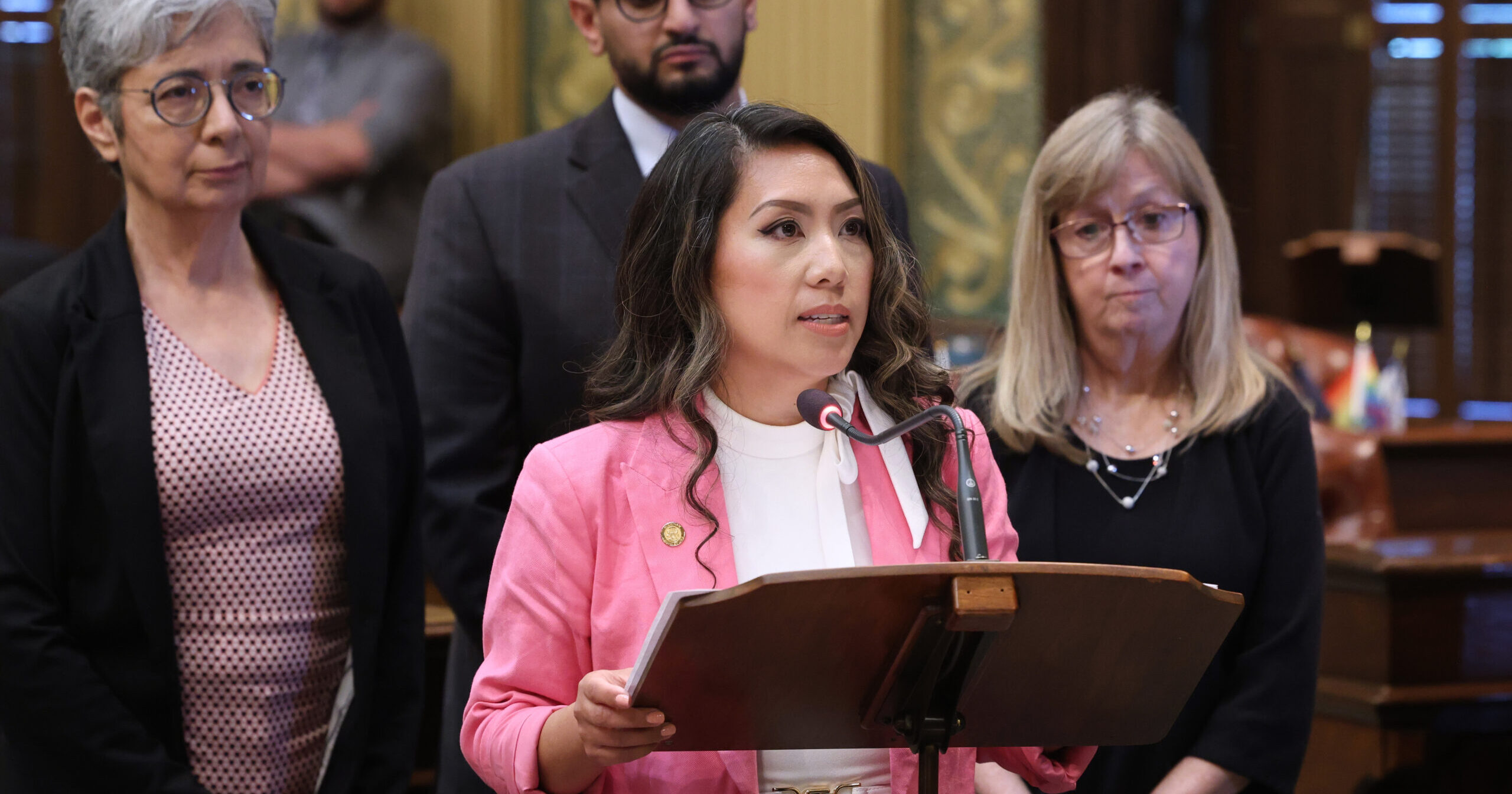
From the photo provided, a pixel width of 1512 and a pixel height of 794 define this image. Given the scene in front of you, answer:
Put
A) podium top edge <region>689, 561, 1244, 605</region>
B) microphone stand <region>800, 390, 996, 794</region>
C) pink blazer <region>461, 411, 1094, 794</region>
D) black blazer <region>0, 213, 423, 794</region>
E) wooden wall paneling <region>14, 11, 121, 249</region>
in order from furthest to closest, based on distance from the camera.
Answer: wooden wall paneling <region>14, 11, 121, 249</region>, black blazer <region>0, 213, 423, 794</region>, pink blazer <region>461, 411, 1094, 794</region>, microphone stand <region>800, 390, 996, 794</region>, podium top edge <region>689, 561, 1244, 605</region>

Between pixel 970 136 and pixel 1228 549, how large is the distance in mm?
2225

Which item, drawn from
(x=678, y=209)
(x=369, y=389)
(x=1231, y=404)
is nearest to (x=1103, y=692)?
(x=678, y=209)

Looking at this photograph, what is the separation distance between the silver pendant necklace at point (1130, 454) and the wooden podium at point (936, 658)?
0.78 meters

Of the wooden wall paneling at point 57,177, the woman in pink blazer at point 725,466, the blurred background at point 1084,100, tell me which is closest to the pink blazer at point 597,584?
the woman in pink blazer at point 725,466

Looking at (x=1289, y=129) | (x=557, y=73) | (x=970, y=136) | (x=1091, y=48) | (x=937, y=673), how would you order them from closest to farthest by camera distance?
(x=937, y=673) < (x=557, y=73) < (x=970, y=136) < (x=1091, y=48) < (x=1289, y=129)

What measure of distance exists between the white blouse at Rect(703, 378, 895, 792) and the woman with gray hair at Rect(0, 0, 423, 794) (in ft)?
2.09

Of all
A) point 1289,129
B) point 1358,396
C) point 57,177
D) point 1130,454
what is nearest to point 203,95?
point 1130,454

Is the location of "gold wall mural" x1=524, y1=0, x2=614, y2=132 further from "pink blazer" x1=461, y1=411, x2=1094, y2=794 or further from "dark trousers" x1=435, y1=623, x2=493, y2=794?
"pink blazer" x1=461, y1=411, x2=1094, y2=794

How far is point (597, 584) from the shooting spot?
5.14 ft

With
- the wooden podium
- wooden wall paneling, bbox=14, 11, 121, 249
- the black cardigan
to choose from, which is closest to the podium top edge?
the wooden podium

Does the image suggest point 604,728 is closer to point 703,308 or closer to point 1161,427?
point 703,308

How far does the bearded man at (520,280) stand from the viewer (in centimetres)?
216

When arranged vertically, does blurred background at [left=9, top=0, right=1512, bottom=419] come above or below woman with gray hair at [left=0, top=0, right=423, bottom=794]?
above

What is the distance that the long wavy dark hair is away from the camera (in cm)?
165
